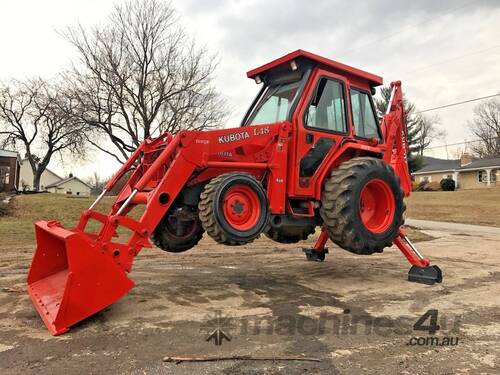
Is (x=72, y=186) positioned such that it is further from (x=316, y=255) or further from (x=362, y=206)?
(x=362, y=206)

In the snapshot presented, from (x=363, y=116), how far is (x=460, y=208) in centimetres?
2287

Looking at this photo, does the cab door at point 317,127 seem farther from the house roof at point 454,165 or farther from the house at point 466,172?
the house roof at point 454,165

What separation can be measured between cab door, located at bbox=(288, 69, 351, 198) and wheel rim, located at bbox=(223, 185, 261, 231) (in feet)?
2.67

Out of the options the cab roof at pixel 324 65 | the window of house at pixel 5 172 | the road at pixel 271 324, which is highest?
the window of house at pixel 5 172

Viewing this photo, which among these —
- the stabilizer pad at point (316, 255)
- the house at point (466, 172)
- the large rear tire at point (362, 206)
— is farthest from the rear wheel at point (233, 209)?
the house at point (466, 172)

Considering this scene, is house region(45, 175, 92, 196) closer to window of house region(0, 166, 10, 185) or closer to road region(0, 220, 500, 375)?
window of house region(0, 166, 10, 185)

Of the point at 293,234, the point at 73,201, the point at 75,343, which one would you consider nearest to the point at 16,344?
the point at 75,343

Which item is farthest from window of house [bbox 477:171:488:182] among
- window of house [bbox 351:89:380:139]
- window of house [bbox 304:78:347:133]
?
window of house [bbox 304:78:347:133]

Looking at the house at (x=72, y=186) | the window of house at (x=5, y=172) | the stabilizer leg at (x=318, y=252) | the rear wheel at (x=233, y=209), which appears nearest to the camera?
the rear wheel at (x=233, y=209)

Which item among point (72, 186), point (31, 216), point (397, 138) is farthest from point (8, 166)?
point (72, 186)

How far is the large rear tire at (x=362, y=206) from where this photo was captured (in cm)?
567

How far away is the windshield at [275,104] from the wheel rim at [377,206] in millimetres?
1591

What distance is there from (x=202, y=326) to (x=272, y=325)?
714 mm

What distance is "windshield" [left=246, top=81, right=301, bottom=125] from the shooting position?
6266mm
